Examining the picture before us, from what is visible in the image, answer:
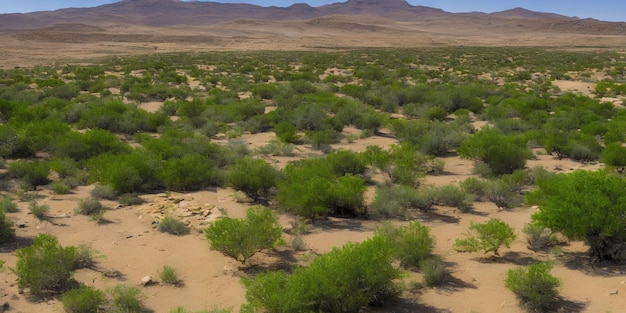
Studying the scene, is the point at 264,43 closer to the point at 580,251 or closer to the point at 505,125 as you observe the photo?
the point at 505,125

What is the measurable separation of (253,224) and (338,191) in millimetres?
2407

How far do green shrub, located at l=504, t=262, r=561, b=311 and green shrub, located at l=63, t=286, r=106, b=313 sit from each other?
514 centimetres

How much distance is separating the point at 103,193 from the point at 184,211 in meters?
1.99

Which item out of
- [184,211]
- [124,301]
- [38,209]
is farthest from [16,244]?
[124,301]

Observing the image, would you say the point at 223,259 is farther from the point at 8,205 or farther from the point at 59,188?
the point at 59,188

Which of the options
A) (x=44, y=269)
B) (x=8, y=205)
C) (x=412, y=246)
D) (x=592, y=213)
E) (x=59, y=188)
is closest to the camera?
(x=44, y=269)

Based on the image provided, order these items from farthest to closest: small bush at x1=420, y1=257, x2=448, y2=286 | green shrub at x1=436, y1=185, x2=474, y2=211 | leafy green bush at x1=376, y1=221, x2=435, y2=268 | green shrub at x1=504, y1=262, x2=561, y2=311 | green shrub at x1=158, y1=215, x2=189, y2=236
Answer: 1. green shrub at x1=436, y1=185, x2=474, y2=211
2. green shrub at x1=158, y1=215, x2=189, y2=236
3. leafy green bush at x1=376, y1=221, x2=435, y2=268
4. small bush at x1=420, y1=257, x2=448, y2=286
5. green shrub at x1=504, y1=262, x2=561, y2=311

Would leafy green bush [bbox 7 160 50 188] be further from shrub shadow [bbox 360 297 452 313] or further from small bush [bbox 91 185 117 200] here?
shrub shadow [bbox 360 297 452 313]

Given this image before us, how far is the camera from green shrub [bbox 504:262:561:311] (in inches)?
258

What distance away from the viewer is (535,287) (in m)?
6.62

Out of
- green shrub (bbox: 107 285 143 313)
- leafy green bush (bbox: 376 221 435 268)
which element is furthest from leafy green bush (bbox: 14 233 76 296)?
leafy green bush (bbox: 376 221 435 268)

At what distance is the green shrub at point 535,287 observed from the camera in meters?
6.55

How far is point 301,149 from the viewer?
621 inches

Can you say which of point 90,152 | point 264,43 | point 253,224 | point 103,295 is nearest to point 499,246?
point 253,224
